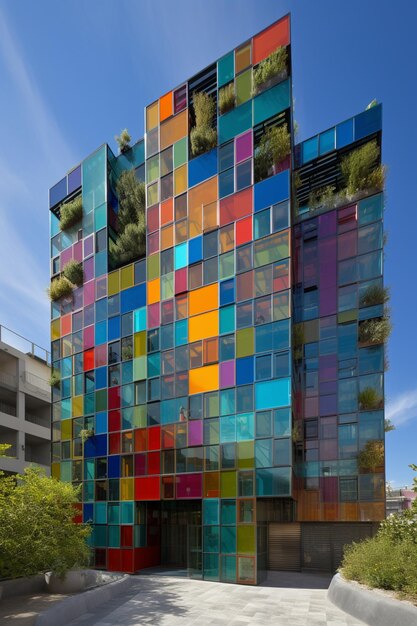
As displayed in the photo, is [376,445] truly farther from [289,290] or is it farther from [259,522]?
[289,290]

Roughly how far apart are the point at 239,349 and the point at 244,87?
13.7 m

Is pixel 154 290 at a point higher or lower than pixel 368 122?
lower

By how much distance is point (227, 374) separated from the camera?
22688 millimetres

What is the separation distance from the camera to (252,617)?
1359cm

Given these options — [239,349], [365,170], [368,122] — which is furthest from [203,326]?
[368,122]

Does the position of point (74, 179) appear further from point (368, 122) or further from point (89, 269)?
point (368, 122)

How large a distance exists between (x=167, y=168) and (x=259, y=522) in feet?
64.1

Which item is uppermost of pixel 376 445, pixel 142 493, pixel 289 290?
pixel 289 290

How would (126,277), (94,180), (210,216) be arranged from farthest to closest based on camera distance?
(94,180) → (126,277) → (210,216)

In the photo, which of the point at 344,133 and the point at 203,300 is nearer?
the point at 344,133

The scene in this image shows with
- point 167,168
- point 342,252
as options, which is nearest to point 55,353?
point 167,168

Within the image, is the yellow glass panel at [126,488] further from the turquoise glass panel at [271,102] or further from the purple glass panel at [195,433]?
the turquoise glass panel at [271,102]

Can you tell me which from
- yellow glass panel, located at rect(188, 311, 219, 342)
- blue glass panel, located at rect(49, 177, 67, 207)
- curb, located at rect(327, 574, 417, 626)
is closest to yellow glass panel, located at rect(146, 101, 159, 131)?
blue glass panel, located at rect(49, 177, 67, 207)

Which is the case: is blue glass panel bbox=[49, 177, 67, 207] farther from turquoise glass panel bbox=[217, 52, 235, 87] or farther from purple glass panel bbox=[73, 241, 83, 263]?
turquoise glass panel bbox=[217, 52, 235, 87]
